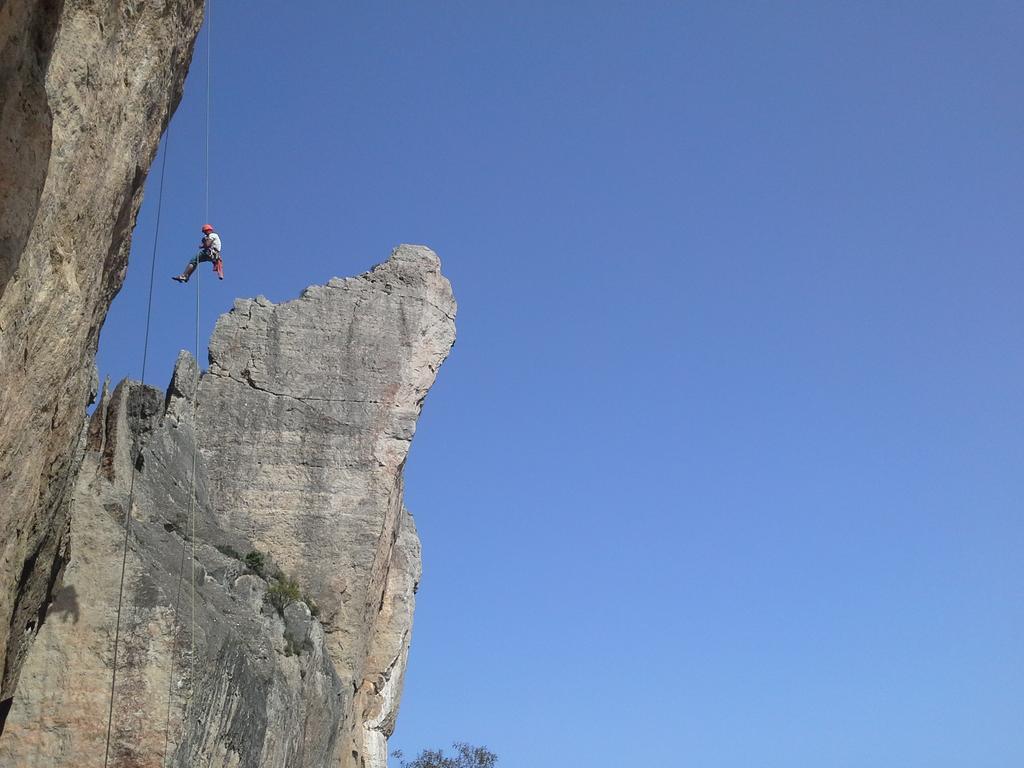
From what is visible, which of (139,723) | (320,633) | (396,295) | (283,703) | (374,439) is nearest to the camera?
(139,723)

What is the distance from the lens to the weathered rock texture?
34.8ft

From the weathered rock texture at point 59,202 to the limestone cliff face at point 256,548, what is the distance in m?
2.75

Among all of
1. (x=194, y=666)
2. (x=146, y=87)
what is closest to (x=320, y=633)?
(x=194, y=666)

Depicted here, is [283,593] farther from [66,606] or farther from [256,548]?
[66,606]

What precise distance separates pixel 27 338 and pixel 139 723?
A: 8085 mm

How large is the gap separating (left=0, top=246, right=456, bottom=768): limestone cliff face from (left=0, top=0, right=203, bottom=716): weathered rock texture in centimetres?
275

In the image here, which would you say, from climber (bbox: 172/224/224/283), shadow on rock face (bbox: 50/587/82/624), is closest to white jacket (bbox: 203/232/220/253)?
climber (bbox: 172/224/224/283)

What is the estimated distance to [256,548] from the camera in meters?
25.0

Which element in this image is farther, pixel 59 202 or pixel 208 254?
pixel 208 254

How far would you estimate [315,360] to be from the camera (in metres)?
27.7

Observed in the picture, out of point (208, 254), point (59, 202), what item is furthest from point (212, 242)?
point (59, 202)

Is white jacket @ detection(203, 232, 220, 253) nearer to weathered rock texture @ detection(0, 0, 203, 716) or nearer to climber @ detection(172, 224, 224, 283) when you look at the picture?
climber @ detection(172, 224, 224, 283)

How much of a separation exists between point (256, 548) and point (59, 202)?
13851 mm

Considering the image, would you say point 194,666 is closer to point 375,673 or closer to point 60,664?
point 60,664
